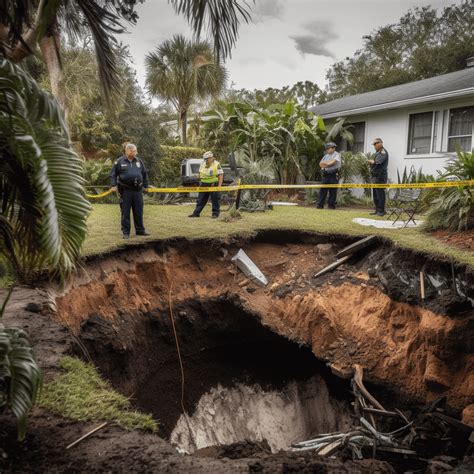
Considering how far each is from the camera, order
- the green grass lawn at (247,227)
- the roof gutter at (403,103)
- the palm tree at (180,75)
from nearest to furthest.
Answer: the green grass lawn at (247,227) < the roof gutter at (403,103) < the palm tree at (180,75)

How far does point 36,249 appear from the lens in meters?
2.81

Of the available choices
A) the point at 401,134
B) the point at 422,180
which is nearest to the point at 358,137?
the point at 401,134

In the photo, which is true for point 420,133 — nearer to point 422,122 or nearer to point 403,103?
point 422,122

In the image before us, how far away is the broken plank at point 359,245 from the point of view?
7666 millimetres

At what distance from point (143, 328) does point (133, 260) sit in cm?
114

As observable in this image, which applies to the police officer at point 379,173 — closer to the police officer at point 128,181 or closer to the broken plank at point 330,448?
the police officer at point 128,181

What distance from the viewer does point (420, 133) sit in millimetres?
13742

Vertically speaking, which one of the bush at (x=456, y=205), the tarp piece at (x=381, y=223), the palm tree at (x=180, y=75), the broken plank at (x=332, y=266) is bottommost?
the broken plank at (x=332, y=266)

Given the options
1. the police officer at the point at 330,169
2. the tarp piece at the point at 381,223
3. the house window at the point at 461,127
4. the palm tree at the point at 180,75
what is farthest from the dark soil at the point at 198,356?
the palm tree at the point at 180,75

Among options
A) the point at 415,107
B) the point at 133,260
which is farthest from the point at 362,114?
the point at 133,260

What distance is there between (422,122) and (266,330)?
376 inches

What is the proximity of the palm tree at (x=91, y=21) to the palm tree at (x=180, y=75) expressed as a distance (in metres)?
18.9

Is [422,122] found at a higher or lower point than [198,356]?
higher

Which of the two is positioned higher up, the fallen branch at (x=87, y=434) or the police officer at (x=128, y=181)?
the police officer at (x=128, y=181)
